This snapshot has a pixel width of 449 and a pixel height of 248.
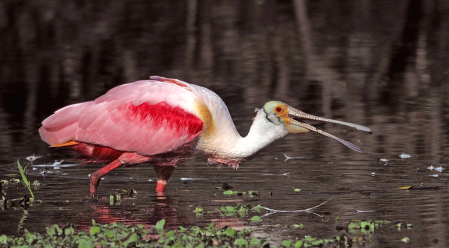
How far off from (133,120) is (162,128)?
325 mm

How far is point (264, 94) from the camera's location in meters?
13.8

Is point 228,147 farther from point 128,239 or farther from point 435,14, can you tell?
point 435,14

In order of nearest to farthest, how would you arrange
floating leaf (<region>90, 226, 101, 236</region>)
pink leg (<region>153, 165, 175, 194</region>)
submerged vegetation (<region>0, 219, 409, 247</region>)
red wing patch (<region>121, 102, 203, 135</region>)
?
submerged vegetation (<region>0, 219, 409, 247</region>)
floating leaf (<region>90, 226, 101, 236</region>)
red wing patch (<region>121, 102, 203, 135</region>)
pink leg (<region>153, 165, 175, 194</region>)

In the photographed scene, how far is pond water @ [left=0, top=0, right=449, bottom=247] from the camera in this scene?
718cm

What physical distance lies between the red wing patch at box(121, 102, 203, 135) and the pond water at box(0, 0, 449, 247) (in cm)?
62

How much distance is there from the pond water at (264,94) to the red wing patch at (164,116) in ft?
2.03

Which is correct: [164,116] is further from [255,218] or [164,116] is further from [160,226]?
[160,226]

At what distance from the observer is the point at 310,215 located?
6.88 metres

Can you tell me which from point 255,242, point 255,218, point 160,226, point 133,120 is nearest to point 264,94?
point 133,120

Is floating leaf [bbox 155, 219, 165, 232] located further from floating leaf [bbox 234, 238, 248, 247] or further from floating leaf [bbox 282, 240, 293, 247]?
floating leaf [bbox 282, 240, 293, 247]

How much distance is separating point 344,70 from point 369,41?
367 centimetres

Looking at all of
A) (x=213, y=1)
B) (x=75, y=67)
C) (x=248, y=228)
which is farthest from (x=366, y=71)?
(x=213, y=1)

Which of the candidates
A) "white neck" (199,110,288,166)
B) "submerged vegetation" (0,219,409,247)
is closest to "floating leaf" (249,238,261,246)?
"submerged vegetation" (0,219,409,247)

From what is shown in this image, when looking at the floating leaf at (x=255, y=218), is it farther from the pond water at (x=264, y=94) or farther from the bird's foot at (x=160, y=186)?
the bird's foot at (x=160, y=186)
